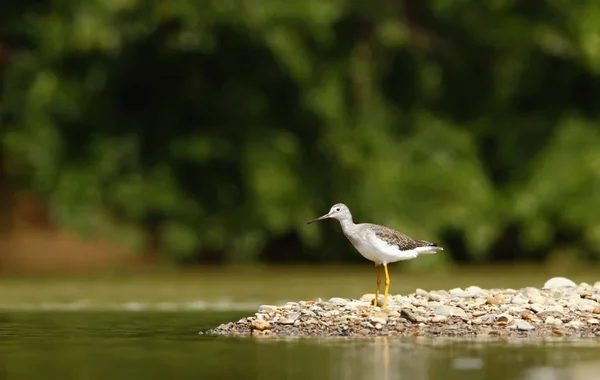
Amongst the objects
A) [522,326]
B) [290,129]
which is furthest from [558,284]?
[290,129]

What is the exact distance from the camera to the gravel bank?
1858 centimetres

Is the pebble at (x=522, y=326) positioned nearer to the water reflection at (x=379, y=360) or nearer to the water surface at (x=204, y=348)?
the water surface at (x=204, y=348)

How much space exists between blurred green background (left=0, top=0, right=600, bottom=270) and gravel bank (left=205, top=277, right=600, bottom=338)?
1406cm

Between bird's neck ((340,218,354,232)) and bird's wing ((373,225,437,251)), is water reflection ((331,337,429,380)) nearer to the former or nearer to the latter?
bird's wing ((373,225,437,251))

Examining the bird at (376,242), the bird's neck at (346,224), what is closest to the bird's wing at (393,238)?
the bird at (376,242)

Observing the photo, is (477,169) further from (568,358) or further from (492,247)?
(568,358)

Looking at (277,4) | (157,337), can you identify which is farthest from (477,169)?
(157,337)

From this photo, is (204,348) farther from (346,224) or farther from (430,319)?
(346,224)

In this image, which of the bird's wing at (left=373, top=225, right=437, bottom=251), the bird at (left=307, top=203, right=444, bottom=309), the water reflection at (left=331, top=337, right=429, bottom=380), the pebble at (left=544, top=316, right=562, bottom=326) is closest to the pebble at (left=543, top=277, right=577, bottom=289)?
the bird's wing at (left=373, top=225, right=437, bottom=251)

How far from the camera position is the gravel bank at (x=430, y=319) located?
1858cm

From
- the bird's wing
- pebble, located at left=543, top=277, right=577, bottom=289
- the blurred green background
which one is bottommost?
pebble, located at left=543, top=277, right=577, bottom=289

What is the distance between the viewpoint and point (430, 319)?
18984 mm

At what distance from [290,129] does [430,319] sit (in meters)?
18.3

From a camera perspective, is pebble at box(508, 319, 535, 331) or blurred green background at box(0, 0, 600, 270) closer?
pebble at box(508, 319, 535, 331)
